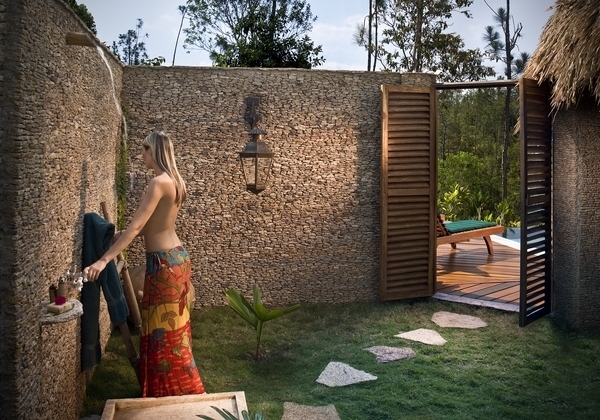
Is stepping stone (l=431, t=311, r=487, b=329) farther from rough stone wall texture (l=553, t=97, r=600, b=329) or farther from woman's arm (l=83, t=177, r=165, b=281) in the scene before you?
woman's arm (l=83, t=177, r=165, b=281)

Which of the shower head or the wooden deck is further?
the wooden deck

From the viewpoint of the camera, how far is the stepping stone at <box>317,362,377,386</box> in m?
5.09

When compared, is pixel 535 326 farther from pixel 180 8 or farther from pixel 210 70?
pixel 180 8

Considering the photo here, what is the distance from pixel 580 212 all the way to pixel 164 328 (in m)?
4.21

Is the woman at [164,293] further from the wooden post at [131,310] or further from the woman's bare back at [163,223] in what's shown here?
the wooden post at [131,310]

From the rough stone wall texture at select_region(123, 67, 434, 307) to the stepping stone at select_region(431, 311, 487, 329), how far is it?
88 cm

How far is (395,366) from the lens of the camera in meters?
5.44

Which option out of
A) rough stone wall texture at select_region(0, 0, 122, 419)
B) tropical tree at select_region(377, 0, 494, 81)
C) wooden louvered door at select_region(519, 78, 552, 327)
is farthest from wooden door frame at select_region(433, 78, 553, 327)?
tropical tree at select_region(377, 0, 494, 81)

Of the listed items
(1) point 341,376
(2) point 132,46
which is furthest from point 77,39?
(2) point 132,46

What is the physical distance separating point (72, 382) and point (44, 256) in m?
1.07

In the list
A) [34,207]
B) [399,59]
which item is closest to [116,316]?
[34,207]

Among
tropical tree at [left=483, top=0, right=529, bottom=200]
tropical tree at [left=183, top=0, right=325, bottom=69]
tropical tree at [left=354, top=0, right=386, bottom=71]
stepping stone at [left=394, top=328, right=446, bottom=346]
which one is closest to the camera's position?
stepping stone at [left=394, top=328, right=446, bottom=346]

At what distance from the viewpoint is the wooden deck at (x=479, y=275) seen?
24.4ft

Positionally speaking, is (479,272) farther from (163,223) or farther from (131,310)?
(163,223)
